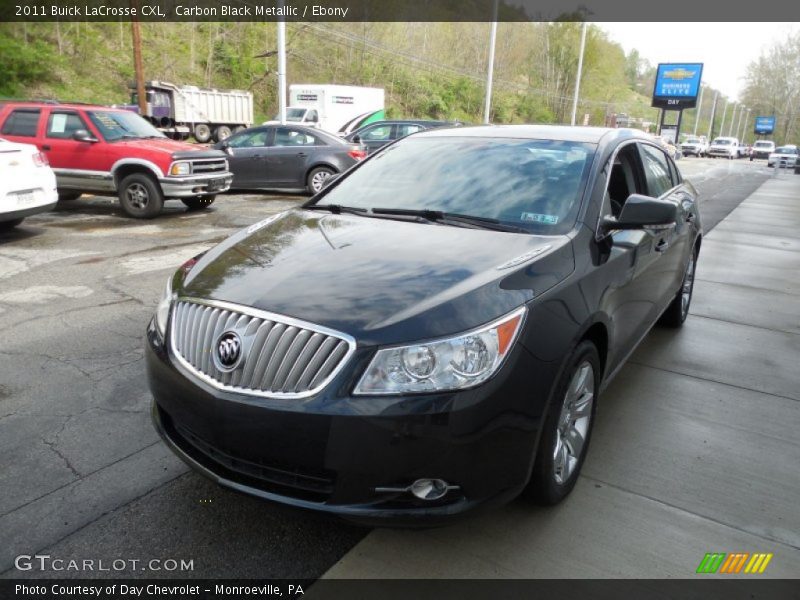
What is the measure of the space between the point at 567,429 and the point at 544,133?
6.33 ft

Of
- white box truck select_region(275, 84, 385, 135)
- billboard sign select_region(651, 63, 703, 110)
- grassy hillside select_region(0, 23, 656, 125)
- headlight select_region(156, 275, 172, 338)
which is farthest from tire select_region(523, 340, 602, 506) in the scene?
billboard sign select_region(651, 63, 703, 110)

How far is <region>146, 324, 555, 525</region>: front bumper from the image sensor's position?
2139 mm

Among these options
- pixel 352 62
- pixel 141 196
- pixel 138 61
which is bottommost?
pixel 141 196

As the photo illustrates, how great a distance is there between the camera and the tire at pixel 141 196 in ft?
33.6

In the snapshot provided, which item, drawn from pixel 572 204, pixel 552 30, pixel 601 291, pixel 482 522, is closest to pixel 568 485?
pixel 482 522

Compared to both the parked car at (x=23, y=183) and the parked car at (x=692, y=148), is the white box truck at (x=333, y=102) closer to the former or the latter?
the parked car at (x=23, y=183)

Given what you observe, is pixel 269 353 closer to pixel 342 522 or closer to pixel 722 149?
pixel 342 522

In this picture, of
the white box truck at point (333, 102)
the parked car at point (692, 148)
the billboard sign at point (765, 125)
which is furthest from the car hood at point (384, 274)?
the billboard sign at point (765, 125)

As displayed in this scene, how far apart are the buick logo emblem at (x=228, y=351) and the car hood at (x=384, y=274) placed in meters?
0.15

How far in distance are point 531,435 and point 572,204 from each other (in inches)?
52.8

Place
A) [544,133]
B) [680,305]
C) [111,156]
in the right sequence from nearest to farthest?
[544,133], [680,305], [111,156]

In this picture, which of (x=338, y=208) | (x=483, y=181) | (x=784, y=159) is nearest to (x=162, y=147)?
(x=338, y=208)

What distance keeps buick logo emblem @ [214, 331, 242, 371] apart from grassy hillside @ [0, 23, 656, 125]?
108 feet

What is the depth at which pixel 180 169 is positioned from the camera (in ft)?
33.6
